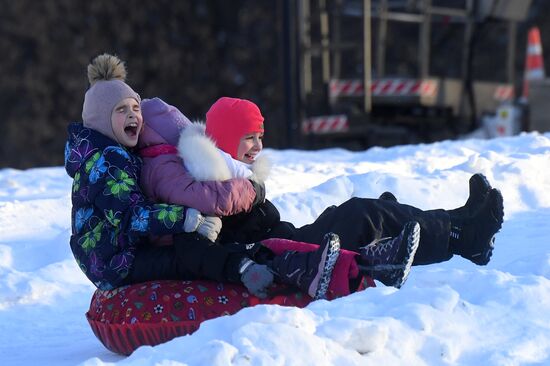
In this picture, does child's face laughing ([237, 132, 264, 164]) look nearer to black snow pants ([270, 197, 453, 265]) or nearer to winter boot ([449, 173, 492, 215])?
black snow pants ([270, 197, 453, 265])

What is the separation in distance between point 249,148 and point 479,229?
975 mm

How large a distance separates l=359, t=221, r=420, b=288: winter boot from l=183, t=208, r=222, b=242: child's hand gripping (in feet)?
1.78

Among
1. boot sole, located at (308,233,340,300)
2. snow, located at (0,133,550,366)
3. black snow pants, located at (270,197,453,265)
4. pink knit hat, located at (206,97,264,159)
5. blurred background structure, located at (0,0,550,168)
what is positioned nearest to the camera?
snow, located at (0,133,550,366)

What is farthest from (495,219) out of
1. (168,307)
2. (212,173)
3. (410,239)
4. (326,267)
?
(168,307)

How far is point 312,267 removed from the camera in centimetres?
361

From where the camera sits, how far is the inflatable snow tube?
3.76 m

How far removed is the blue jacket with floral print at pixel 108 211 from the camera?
374cm

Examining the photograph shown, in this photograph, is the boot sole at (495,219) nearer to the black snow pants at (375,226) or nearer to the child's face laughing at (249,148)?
the black snow pants at (375,226)

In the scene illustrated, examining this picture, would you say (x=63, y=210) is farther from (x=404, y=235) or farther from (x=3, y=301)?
(x=404, y=235)

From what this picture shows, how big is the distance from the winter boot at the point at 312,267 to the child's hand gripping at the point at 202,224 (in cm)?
26

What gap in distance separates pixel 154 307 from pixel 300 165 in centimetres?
491

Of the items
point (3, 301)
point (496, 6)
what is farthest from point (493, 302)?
point (496, 6)

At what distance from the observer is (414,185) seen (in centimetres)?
661

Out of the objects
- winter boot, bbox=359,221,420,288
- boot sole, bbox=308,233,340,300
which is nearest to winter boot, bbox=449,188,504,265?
winter boot, bbox=359,221,420,288
